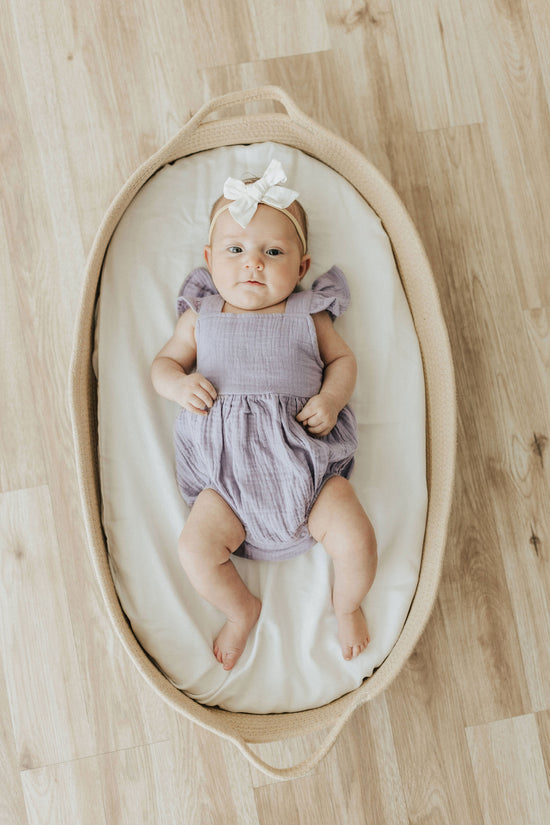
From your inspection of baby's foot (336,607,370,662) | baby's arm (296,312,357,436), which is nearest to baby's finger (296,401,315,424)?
baby's arm (296,312,357,436)

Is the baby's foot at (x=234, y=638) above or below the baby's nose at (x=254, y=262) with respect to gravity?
below

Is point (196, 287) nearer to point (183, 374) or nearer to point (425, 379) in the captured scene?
point (183, 374)

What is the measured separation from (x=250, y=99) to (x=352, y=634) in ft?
3.27

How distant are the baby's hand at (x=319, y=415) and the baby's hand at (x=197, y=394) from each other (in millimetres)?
158

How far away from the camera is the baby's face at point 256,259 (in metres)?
1.23

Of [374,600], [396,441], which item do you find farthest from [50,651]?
[396,441]

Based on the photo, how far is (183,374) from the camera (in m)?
1.28

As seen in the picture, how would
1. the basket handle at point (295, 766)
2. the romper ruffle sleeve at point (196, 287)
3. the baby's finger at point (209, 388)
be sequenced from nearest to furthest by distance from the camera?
the basket handle at point (295, 766)
the baby's finger at point (209, 388)
the romper ruffle sleeve at point (196, 287)

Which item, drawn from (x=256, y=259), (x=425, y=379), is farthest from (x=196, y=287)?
(x=425, y=379)

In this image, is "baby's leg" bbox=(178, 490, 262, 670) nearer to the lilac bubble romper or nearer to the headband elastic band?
the lilac bubble romper

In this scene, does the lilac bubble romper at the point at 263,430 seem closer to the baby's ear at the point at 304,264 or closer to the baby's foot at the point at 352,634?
the baby's ear at the point at 304,264

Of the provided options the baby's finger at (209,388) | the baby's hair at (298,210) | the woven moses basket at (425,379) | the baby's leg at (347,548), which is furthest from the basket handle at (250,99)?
the baby's leg at (347,548)

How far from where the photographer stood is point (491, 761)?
1390 millimetres

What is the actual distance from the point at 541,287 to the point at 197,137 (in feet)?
2.52
